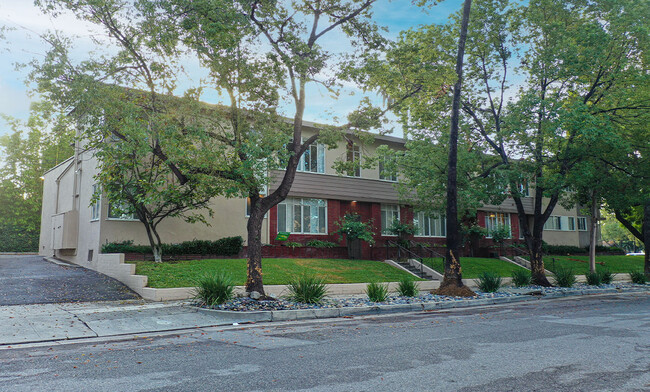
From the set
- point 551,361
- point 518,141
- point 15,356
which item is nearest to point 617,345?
point 551,361

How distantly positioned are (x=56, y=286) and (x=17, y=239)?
3168cm

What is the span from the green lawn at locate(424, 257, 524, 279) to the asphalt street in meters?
13.7

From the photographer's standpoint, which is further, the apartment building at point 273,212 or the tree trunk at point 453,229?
the apartment building at point 273,212

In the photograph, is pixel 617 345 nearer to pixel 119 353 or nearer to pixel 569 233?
pixel 119 353

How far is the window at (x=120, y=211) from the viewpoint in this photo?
61.1 ft

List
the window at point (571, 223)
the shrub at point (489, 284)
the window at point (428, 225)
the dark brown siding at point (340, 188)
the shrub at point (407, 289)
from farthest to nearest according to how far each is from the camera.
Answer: the window at point (571, 223)
the window at point (428, 225)
the dark brown siding at point (340, 188)
the shrub at point (489, 284)
the shrub at point (407, 289)

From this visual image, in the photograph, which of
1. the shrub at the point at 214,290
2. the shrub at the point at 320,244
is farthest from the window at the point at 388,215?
the shrub at the point at 214,290

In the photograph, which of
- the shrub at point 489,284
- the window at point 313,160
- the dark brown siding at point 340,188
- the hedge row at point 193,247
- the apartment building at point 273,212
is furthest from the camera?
the window at point 313,160

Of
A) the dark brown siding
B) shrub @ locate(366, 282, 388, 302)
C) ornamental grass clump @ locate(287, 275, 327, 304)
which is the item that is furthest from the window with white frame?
ornamental grass clump @ locate(287, 275, 327, 304)

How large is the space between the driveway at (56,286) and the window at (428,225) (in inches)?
747

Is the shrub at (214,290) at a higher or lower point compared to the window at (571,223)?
lower

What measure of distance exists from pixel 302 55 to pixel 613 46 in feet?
46.1

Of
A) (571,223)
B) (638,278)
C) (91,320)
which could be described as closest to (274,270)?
(91,320)

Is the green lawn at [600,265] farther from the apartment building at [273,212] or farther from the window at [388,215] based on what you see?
the window at [388,215]
